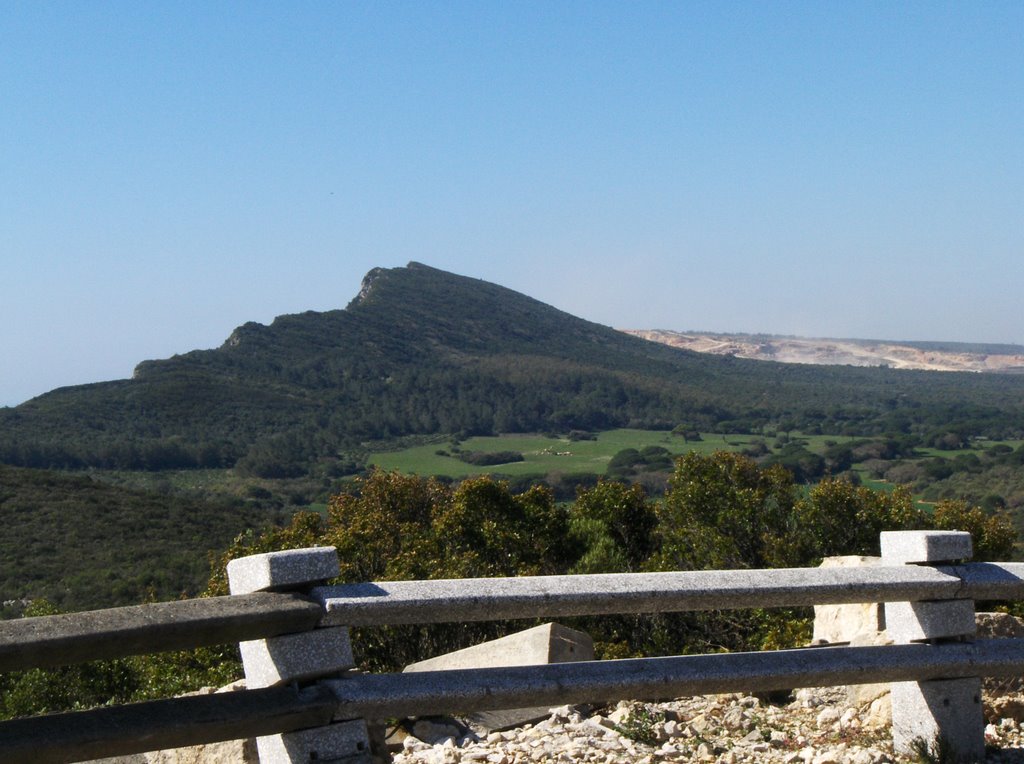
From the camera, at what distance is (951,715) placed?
4.89m

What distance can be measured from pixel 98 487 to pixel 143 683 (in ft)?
126

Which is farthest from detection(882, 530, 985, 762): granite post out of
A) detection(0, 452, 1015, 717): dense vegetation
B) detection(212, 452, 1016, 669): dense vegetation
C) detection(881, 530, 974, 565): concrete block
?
detection(212, 452, 1016, 669): dense vegetation

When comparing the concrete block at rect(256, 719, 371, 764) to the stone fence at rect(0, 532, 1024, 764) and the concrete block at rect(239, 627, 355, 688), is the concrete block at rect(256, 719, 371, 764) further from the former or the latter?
the concrete block at rect(239, 627, 355, 688)

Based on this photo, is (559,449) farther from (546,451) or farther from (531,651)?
(531,651)

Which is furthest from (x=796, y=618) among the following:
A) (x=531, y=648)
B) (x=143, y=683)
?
(x=143, y=683)

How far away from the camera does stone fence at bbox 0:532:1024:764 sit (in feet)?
11.9

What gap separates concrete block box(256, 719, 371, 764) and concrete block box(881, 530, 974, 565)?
2.41 metres

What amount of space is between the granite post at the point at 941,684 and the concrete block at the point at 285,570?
2.49m

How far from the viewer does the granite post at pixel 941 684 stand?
16.0 ft

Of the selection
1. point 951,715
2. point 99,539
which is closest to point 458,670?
point 951,715

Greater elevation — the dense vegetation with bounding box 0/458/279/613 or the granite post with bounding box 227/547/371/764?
the granite post with bounding box 227/547/371/764

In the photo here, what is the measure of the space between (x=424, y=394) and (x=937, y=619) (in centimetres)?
10915

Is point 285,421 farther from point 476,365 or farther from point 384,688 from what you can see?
point 384,688

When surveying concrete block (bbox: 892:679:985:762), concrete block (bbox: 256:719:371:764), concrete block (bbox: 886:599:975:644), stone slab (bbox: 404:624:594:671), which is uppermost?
concrete block (bbox: 886:599:975:644)
